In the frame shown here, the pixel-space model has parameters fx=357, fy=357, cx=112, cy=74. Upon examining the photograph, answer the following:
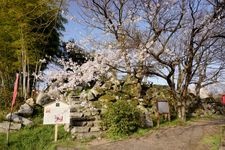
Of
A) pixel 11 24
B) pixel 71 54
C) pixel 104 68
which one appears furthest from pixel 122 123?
pixel 71 54

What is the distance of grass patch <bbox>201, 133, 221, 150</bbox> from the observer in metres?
9.35

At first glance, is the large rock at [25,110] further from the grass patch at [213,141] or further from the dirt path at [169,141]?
the grass patch at [213,141]

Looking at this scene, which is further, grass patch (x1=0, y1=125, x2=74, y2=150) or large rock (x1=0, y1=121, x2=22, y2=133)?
large rock (x1=0, y1=121, x2=22, y2=133)

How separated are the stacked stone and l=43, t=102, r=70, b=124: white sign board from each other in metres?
0.48

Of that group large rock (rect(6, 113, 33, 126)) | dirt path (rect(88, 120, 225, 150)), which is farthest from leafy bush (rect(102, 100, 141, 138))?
large rock (rect(6, 113, 33, 126))

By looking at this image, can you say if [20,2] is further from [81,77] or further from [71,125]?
[71,125]

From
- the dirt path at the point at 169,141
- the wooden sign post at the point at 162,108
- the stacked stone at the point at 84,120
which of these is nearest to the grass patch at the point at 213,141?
the dirt path at the point at 169,141

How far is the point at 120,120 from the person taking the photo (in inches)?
421

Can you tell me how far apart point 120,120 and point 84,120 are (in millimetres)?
1415

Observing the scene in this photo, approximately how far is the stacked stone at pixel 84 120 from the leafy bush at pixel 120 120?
1.38 ft

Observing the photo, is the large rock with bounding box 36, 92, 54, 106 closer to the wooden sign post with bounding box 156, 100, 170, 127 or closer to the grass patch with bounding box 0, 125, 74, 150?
the grass patch with bounding box 0, 125, 74, 150

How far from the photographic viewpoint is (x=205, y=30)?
1206cm

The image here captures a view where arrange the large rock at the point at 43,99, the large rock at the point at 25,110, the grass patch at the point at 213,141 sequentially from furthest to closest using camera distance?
1. the large rock at the point at 43,99
2. the large rock at the point at 25,110
3. the grass patch at the point at 213,141

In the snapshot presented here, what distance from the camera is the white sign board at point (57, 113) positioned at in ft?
34.6
